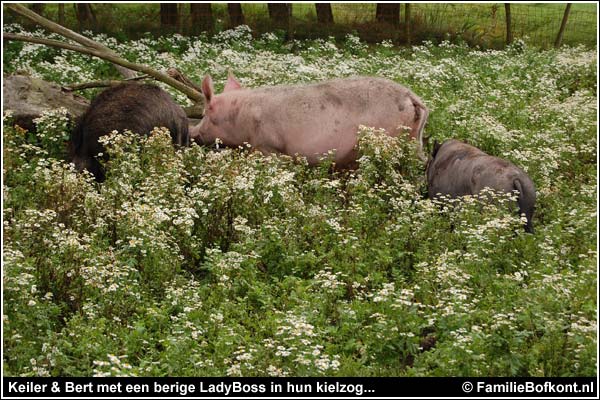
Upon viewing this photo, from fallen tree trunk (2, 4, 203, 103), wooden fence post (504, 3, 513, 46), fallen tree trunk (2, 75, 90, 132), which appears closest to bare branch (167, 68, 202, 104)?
fallen tree trunk (2, 4, 203, 103)

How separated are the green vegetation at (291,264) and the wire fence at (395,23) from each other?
8.59 m

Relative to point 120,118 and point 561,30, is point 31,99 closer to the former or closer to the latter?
point 120,118

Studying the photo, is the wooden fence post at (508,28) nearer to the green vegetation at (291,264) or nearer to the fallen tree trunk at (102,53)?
the green vegetation at (291,264)

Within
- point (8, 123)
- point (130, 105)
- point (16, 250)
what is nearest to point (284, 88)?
point (130, 105)

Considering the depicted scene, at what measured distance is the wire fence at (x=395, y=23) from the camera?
20.8m

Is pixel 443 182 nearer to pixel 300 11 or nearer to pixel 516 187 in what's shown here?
pixel 516 187

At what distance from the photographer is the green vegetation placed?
270 inches

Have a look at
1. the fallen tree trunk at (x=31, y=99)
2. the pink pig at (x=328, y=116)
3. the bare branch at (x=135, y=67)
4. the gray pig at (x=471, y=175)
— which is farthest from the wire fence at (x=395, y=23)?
the gray pig at (x=471, y=175)

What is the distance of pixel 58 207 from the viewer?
30.3ft

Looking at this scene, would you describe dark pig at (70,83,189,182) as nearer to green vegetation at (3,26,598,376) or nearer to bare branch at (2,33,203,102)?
green vegetation at (3,26,598,376)

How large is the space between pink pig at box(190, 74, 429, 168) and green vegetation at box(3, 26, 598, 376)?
27.2 inches

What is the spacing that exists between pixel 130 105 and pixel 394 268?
3.91 m
